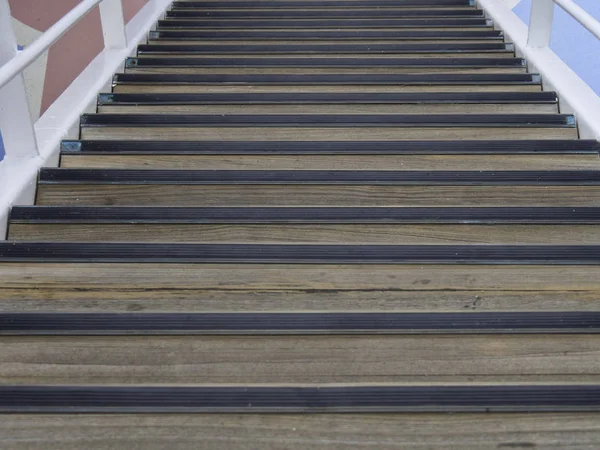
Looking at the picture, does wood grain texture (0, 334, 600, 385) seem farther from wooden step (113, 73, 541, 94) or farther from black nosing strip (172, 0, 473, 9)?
black nosing strip (172, 0, 473, 9)

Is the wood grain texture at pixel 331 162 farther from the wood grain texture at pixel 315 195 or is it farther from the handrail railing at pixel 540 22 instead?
the handrail railing at pixel 540 22

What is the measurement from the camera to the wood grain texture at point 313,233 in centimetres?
214

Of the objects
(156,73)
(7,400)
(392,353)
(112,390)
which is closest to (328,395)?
(392,353)

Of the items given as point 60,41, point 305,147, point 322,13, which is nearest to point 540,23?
point 322,13

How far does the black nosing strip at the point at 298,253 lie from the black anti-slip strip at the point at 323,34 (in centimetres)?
211

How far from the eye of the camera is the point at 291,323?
177 centimetres

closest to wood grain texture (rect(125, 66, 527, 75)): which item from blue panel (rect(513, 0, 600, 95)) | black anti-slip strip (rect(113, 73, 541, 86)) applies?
black anti-slip strip (rect(113, 73, 541, 86))

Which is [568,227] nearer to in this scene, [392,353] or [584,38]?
[392,353]

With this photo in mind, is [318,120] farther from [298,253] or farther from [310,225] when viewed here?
[298,253]

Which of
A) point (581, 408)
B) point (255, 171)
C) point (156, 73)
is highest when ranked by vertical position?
point (156, 73)

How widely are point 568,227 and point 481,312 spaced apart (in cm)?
56

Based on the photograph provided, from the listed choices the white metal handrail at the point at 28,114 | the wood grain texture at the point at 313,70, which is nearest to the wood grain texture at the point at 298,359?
the white metal handrail at the point at 28,114

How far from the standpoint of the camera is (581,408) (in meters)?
1.55

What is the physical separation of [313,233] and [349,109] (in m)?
0.98
